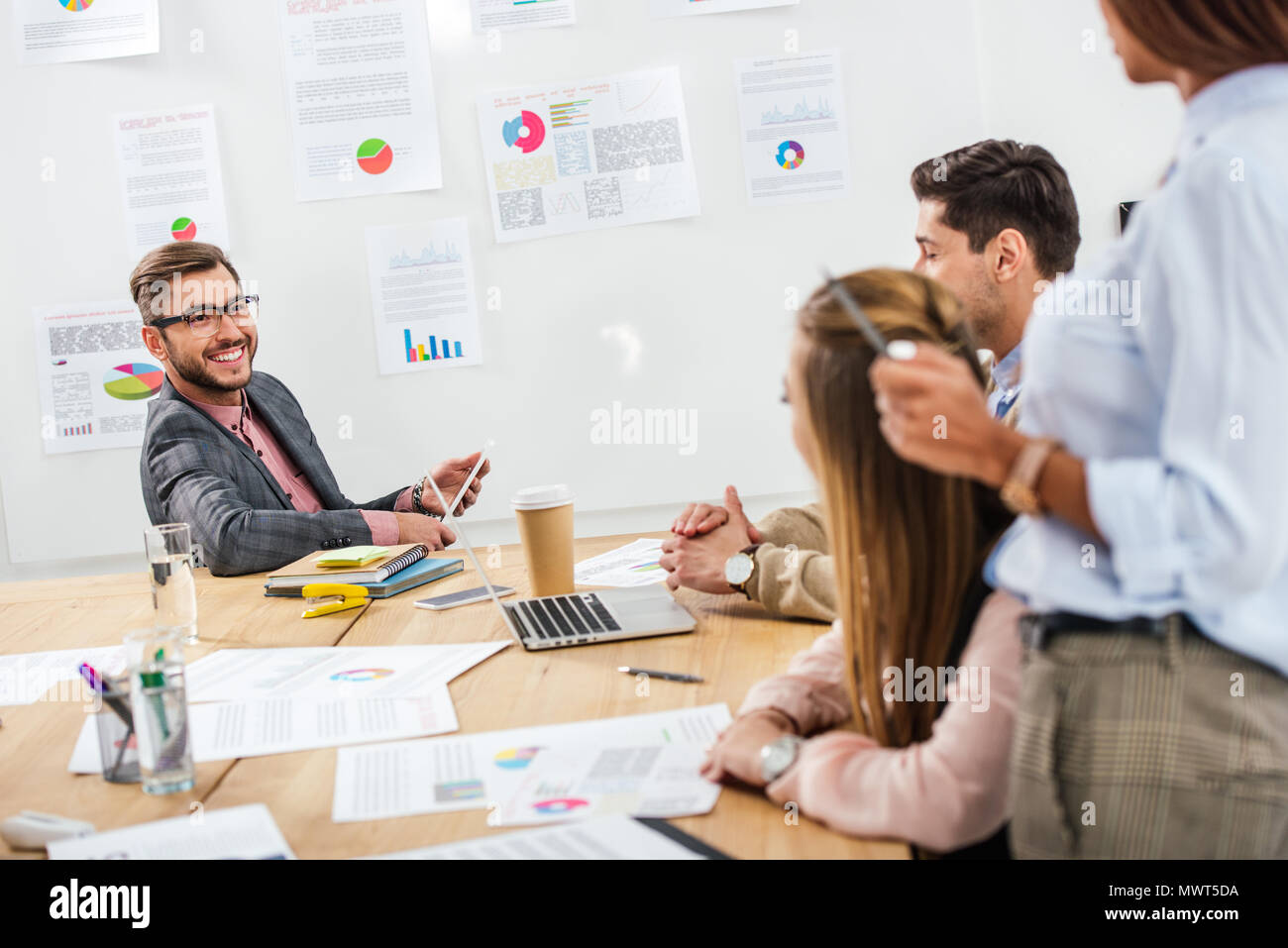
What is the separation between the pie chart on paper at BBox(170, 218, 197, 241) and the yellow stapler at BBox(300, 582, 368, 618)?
1587 millimetres

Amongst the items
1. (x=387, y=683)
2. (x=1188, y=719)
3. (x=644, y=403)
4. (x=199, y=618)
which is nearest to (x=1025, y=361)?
(x=1188, y=719)

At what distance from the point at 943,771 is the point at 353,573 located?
4.20ft

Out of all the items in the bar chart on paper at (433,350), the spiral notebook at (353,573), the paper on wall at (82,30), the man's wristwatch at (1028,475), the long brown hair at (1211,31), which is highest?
the paper on wall at (82,30)

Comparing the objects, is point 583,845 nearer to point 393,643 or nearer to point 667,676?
point 667,676

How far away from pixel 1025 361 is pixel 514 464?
2321 millimetres

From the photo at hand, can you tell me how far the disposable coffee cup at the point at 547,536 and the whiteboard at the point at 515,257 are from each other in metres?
1.37

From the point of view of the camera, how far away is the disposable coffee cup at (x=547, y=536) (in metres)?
1.69

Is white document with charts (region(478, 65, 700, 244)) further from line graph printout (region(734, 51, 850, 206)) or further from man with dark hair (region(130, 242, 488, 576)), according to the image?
man with dark hair (region(130, 242, 488, 576))

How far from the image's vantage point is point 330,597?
1.85m

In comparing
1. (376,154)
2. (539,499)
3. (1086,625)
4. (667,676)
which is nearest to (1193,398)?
(1086,625)

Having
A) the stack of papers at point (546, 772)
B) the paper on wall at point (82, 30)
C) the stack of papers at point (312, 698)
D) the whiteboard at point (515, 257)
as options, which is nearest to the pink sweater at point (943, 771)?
the stack of papers at point (546, 772)

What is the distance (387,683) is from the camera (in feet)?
4.47

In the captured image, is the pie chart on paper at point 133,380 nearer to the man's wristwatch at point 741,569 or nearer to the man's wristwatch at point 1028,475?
the man's wristwatch at point 741,569

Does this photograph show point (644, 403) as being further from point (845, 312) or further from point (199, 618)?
point (845, 312)
